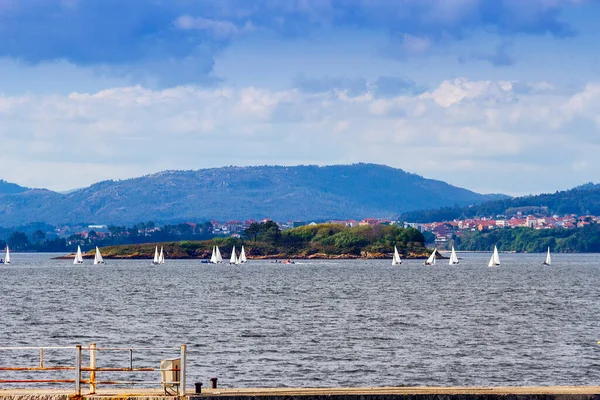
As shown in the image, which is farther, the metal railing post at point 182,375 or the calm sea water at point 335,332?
the calm sea water at point 335,332

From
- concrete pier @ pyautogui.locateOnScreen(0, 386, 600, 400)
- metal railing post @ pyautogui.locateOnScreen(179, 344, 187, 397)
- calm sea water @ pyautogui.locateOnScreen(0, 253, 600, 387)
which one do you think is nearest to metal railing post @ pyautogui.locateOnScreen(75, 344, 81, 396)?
concrete pier @ pyautogui.locateOnScreen(0, 386, 600, 400)

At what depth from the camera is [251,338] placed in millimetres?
72125

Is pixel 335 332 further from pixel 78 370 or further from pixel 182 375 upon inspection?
pixel 78 370

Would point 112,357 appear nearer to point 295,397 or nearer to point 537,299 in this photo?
point 295,397

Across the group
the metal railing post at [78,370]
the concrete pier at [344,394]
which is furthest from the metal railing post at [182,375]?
the metal railing post at [78,370]

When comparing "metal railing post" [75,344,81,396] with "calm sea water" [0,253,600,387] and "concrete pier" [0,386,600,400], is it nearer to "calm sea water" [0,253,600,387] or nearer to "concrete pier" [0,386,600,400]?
"concrete pier" [0,386,600,400]

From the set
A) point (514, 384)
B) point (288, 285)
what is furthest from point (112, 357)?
point (288, 285)

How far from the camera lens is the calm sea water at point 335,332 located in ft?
179

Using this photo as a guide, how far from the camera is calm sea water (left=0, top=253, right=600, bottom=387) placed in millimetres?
54656

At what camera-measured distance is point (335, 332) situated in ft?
256

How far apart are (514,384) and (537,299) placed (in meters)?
74.9

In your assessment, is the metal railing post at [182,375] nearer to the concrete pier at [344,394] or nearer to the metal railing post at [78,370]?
the concrete pier at [344,394]

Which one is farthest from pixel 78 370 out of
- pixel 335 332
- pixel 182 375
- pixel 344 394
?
pixel 335 332

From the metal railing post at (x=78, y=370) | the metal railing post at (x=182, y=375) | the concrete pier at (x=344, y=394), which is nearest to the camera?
the concrete pier at (x=344, y=394)
